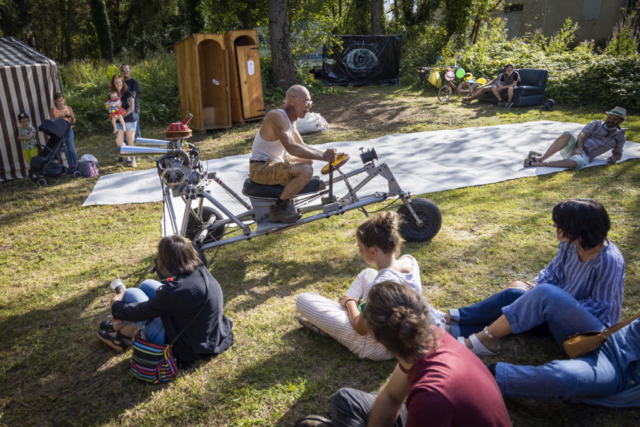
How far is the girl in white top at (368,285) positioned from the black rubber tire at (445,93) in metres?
11.9

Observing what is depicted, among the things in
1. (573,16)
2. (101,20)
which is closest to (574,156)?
(573,16)

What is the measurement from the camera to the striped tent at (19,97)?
809 centimetres

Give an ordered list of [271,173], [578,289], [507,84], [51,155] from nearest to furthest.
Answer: [578,289]
[271,173]
[51,155]
[507,84]

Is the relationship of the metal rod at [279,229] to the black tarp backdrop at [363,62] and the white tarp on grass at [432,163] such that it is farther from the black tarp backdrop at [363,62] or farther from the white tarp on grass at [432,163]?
the black tarp backdrop at [363,62]

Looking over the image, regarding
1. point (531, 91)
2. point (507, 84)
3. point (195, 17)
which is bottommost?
point (531, 91)

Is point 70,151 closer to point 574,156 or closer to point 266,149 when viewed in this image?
point 266,149

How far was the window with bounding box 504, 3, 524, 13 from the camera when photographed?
999 inches

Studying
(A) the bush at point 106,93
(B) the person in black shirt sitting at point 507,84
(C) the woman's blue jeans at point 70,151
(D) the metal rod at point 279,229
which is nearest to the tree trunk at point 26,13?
(A) the bush at point 106,93

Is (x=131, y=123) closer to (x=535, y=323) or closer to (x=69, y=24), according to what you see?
(x=535, y=323)

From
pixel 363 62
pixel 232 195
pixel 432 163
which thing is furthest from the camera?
pixel 363 62

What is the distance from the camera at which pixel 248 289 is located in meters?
4.08

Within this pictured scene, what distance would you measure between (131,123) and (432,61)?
15.7 m

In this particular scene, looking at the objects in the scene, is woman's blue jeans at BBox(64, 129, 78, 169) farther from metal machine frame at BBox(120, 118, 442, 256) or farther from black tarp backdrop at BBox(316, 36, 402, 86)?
black tarp backdrop at BBox(316, 36, 402, 86)

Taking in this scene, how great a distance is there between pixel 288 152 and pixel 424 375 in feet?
9.40
